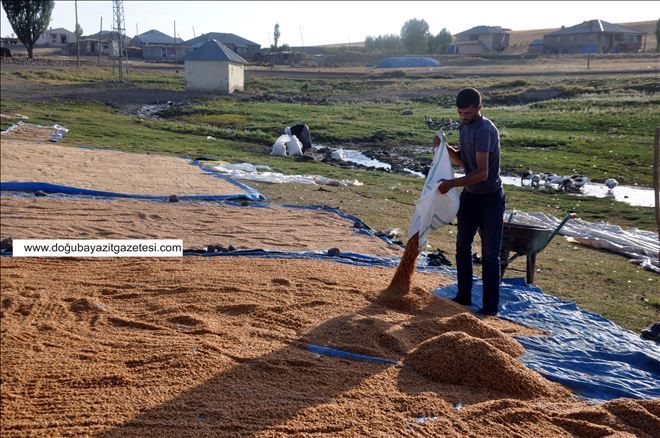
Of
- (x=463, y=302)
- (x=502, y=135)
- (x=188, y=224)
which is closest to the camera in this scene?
(x=463, y=302)

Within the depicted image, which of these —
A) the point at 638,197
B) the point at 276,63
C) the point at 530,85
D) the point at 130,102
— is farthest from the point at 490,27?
the point at 638,197

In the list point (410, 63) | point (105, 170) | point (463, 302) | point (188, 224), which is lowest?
point (463, 302)

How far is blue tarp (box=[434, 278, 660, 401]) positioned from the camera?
189 inches

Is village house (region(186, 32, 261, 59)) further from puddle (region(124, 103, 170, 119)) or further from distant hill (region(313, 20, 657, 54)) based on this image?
puddle (region(124, 103, 170, 119))

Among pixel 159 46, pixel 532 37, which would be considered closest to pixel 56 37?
pixel 159 46

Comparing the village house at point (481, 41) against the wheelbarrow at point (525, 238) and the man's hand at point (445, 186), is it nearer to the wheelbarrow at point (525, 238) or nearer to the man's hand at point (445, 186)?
the wheelbarrow at point (525, 238)

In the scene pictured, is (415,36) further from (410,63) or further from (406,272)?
(406,272)

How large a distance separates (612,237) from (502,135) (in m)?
13.0

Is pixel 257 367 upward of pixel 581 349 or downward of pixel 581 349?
upward

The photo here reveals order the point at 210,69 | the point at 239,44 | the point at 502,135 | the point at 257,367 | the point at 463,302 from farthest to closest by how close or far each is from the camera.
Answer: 1. the point at 239,44
2. the point at 210,69
3. the point at 502,135
4. the point at 463,302
5. the point at 257,367

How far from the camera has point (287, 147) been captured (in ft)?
58.6

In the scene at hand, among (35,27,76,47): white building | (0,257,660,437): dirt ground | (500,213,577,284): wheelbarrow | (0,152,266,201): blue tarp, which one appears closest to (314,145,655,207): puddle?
(0,152,266,201): blue tarp

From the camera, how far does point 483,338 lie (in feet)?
16.9

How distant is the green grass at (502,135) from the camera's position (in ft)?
27.4
